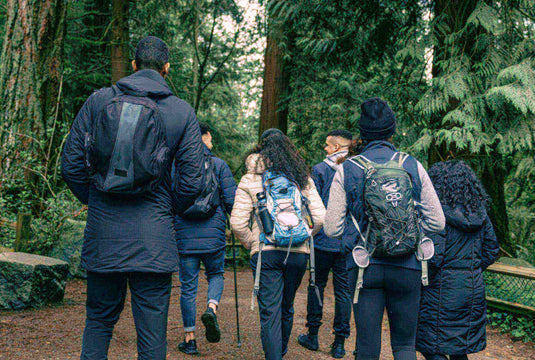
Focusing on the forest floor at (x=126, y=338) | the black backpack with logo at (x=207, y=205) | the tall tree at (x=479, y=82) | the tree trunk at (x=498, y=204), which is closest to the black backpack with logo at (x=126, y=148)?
the black backpack with logo at (x=207, y=205)

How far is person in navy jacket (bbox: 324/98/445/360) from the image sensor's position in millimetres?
3119

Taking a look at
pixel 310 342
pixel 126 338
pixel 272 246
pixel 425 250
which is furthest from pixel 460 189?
pixel 126 338

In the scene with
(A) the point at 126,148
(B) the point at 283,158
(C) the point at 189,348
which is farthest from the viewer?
(C) the point at 189,348

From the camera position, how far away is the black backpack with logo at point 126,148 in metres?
2.56

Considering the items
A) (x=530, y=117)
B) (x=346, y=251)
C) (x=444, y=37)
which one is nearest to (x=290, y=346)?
(x=346, y=251)

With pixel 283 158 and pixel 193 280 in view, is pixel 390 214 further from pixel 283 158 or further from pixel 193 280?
pixel 193 280

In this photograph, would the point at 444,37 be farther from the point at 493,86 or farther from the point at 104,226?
the point at 104,226

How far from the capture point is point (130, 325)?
575 centimetres

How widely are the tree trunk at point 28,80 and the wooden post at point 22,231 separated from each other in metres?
0.80

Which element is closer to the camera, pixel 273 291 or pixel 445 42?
pixel 273 291

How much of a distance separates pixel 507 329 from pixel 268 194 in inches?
186

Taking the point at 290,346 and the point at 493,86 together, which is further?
the point at 493,86

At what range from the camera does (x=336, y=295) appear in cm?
534

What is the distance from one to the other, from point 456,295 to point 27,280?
15.5 ft
